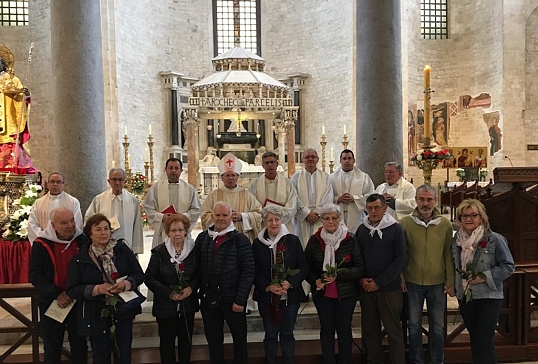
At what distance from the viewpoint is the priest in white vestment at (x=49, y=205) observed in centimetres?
529

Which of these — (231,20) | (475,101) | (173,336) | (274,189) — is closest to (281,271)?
(173,336)

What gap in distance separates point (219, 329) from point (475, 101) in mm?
16616

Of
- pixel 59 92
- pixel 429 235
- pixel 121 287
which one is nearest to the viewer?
pixel 121 287

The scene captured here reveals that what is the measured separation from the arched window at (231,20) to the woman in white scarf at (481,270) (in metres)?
15.3

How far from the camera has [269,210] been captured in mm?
3908

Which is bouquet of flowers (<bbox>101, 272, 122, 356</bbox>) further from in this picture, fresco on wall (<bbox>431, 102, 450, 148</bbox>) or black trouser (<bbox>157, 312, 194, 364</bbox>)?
fresco on wall (<bbox>431, 102, 450, 148</bbox>)

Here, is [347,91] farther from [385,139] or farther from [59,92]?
[59,92]

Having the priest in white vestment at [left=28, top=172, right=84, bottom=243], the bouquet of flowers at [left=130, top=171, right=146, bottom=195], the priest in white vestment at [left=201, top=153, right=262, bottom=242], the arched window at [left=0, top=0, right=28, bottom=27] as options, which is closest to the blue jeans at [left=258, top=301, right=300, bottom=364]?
the priest in white vestment at [left=201, top=153, right=262, bottom=242]

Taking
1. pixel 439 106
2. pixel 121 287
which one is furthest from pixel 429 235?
pixel 439 106

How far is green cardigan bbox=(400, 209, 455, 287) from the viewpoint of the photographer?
3812 millimetres

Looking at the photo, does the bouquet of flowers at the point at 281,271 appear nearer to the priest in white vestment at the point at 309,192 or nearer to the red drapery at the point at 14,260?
the priest in white vestment at the point at 309,192

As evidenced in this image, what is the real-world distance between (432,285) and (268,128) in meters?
12.4

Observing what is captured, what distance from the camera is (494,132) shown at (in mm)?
16797

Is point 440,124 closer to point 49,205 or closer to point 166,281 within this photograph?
point 49,205
